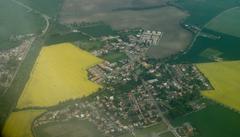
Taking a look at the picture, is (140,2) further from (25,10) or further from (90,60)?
(90,60)

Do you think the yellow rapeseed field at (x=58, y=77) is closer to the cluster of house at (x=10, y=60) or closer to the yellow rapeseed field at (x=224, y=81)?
the cluster of house at (x=10, y=60)

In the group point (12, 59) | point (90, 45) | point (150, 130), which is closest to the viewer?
point (150, 130)

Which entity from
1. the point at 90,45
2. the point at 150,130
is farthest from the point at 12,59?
the point at 150,130

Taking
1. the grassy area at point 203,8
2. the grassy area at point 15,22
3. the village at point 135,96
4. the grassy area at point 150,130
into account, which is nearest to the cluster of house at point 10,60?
the grassy area at point 15,22

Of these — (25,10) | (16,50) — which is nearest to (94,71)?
(16,50)

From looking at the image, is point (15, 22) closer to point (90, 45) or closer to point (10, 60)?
point (90, 45)

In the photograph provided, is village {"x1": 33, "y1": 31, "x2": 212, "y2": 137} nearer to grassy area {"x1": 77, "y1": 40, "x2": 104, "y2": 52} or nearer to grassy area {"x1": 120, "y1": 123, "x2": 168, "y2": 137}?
grassy area {"x1": 120, "y1": 123, "x2": 168, "y2": 137}
